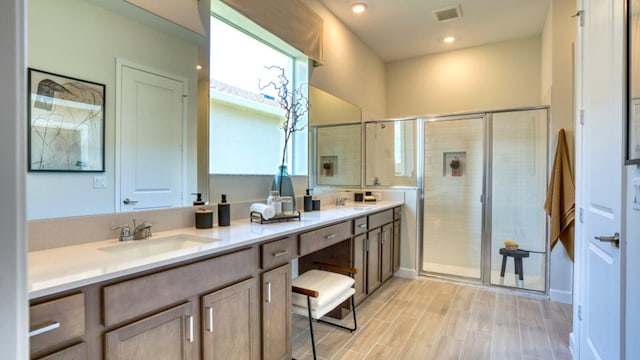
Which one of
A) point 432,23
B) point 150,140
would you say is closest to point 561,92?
point 432,23

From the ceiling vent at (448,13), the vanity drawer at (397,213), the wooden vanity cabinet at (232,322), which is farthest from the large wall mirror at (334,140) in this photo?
the wooden vanity cabinet at (232,322)

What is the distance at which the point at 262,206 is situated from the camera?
2.14 meters

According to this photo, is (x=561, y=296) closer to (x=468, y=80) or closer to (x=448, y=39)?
(x=468, y=80)

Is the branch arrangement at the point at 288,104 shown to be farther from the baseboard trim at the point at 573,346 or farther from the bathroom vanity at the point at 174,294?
the baseboard trim at the point at 573,346

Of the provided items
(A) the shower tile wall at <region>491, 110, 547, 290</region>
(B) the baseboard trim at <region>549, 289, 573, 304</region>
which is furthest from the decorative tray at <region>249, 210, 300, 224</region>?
(B) the baseboard trim at <region>549, 289, 573, 304</region>

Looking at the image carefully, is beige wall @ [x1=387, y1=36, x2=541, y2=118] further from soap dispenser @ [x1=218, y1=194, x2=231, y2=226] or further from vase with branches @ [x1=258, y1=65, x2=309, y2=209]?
soap dispenser @ [x1=218, y1=194, x2=231, y2=226]

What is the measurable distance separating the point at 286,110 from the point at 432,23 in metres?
2.10

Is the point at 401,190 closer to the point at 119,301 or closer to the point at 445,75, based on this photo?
the point at 445,75

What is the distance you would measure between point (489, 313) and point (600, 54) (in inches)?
83.7

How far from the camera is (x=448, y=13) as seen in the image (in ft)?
11.2

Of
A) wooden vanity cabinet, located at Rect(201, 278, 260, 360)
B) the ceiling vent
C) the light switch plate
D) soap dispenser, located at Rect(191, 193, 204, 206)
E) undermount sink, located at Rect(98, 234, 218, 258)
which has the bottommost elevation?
wooden vanity cabinet, located at Rect(201, 278, 260, 360)

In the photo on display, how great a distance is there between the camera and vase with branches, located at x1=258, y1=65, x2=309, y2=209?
251 cm

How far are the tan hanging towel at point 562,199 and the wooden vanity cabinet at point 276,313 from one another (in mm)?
2591

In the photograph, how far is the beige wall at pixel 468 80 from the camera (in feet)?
13.2
